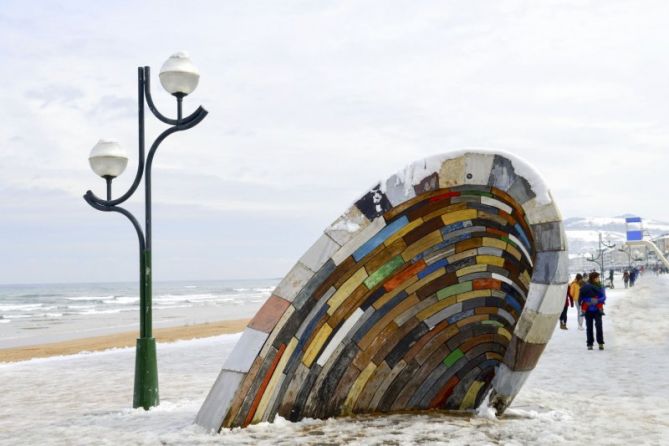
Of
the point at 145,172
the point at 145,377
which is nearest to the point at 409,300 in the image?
the point at 145,377

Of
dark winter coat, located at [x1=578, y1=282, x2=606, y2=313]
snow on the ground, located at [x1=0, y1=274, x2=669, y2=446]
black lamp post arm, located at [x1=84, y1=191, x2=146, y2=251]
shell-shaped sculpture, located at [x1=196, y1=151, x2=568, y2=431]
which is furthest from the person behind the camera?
dark winter coat, located at [x1=578, y1=282, x2=606, y2=313]

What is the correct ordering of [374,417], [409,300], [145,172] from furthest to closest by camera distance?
[145,172] → [374,417] → [409,300]

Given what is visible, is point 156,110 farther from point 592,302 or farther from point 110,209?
point 592,302

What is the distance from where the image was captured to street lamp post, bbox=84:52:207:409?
8.48m

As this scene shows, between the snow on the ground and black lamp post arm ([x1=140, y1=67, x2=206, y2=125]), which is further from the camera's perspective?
black lamp post arm ([x1=140, y1=67, x2=206, y2=125])

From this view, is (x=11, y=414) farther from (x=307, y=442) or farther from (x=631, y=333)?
(x=631, y=333)

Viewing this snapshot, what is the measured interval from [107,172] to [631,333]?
48.2ft

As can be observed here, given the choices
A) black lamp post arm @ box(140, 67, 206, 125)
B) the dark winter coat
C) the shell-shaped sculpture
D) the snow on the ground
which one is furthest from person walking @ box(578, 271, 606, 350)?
black lamp post arm @ box(140, 67, 206, 125)

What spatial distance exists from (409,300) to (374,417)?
1424 millimetres

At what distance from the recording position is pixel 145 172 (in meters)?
8.99

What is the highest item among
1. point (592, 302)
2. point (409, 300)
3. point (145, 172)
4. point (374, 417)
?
point (145, 172)

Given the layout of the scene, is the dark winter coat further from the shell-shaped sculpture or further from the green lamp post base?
the green lamp post base

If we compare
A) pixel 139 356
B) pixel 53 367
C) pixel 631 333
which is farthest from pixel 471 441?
pixel 631 333

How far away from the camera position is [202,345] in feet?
61.6
